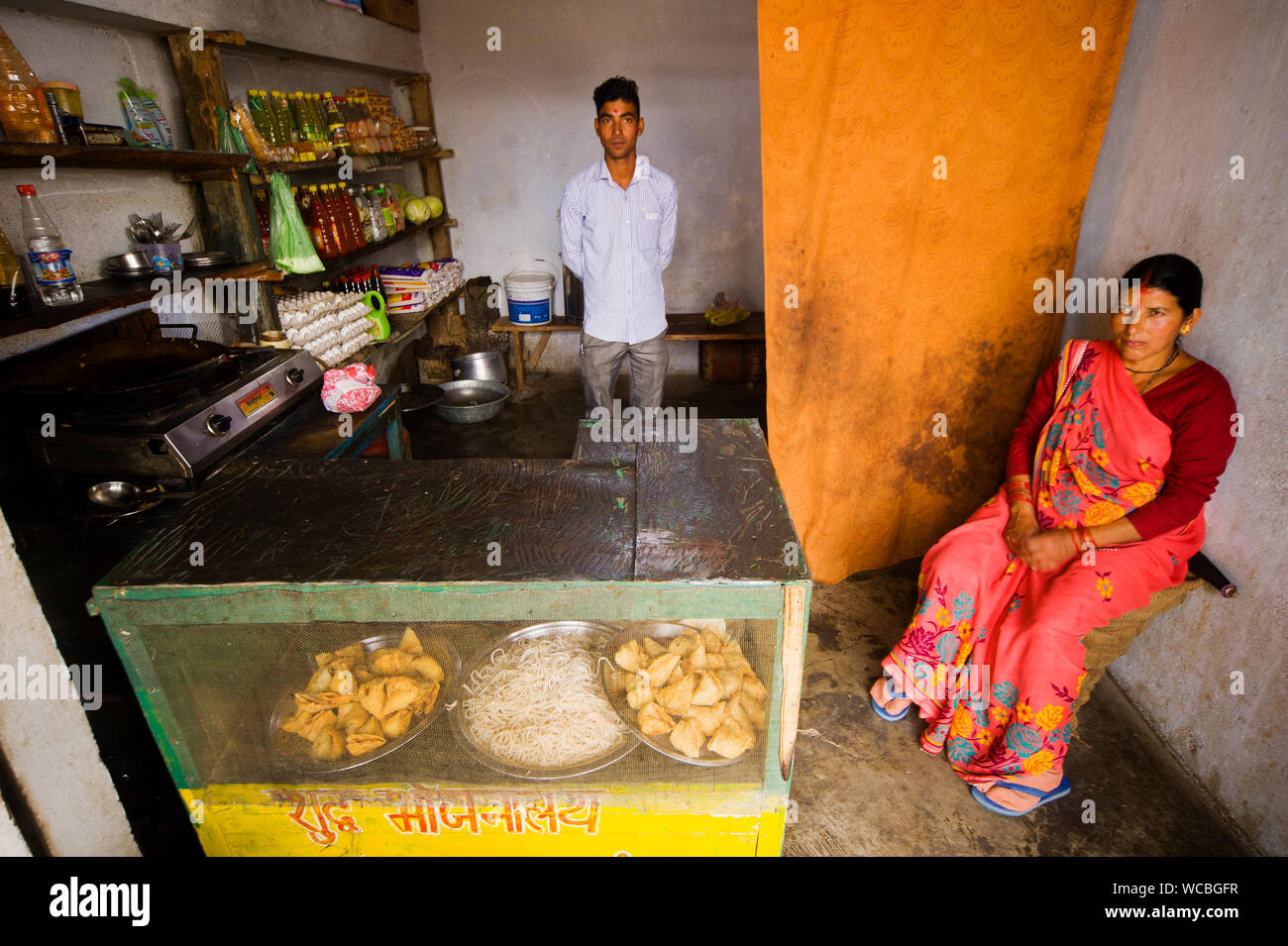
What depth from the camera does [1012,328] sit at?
2887 millimetres

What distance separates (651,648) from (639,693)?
12cm

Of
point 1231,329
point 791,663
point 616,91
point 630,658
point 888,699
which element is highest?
point 616,91

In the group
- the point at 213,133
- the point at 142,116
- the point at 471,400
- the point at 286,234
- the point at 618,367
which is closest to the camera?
the point at 142,116

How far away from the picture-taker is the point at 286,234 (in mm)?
3137

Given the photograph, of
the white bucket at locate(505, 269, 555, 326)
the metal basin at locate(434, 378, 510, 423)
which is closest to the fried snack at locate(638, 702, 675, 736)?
the metal basin at locate(434, 378, 510, 423)

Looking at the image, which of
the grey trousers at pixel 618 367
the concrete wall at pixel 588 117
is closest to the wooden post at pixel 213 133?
the grey trousers at pixel 618 367

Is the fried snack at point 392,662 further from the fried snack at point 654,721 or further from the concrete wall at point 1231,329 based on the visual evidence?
the concrete wall at point 1231,329

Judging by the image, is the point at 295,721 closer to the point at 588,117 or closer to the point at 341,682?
the point at 341,682

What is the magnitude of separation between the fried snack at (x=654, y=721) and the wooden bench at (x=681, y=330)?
13.6 feet

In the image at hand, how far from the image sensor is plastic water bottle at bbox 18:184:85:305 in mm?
2121

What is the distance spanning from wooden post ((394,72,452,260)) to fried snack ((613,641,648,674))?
5336mm

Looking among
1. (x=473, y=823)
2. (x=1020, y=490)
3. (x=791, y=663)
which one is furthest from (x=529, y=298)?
(x=791, y=663)

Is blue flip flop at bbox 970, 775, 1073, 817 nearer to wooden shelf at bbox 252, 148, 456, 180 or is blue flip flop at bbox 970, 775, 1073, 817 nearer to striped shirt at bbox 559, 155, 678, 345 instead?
striped shirt at bbox 559, 155, 678, 345

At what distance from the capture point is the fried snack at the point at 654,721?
1532 mm
